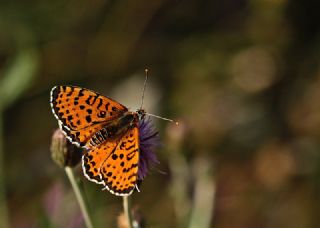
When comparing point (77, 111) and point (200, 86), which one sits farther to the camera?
point (200, 86)

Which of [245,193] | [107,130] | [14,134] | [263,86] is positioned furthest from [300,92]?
[107,130]

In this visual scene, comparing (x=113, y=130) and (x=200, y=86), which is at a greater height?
(x=113, y=130)

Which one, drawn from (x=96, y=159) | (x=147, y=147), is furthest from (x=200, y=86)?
(x=96, y=159)

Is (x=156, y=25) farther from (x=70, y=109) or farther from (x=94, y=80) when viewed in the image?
(x=70, y=109)

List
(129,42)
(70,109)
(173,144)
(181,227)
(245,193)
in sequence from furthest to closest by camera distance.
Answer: (129,42), (245,193), (173,144), (181,227), (70,109)

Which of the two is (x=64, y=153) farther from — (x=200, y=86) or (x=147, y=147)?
(x=200, y=86)

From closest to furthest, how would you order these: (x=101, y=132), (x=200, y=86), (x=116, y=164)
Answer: (x=116, y=164) → (x=101, y=132) → (x=200, y=86)
